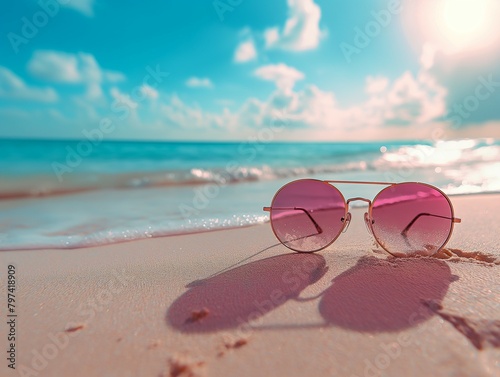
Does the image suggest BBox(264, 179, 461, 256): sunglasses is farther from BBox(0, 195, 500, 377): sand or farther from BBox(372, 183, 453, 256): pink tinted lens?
BBox(0, 195, 500, 377): sand

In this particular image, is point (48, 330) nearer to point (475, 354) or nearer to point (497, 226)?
point (475, 354)

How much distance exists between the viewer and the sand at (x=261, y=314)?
43.1 inches

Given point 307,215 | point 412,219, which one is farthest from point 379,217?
point 307,215

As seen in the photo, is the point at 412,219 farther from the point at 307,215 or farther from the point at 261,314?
the point at 261,314

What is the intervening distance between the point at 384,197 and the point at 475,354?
3.60 ft

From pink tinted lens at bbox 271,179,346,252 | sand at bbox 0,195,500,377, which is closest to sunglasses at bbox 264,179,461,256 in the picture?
pink tinted lens at bbox 271,179,346,252

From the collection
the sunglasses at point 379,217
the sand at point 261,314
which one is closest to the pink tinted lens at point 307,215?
the sunglasses at point 379,217

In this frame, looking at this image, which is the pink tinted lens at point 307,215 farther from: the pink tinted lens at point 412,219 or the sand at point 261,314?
the pink tinted lens at point 412,219

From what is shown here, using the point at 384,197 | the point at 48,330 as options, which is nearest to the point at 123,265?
the point at 48,330

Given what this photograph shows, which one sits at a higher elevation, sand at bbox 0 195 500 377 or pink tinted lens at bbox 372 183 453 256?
pink tinted lens at bbox 372 183 453 256

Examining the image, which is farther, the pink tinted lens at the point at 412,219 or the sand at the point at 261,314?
the pink tinted lens at the point at 412,219

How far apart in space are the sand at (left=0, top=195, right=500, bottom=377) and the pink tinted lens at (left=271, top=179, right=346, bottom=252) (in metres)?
0.11

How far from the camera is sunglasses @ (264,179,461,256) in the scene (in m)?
1.96

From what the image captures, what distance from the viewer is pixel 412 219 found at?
79.3 inches
